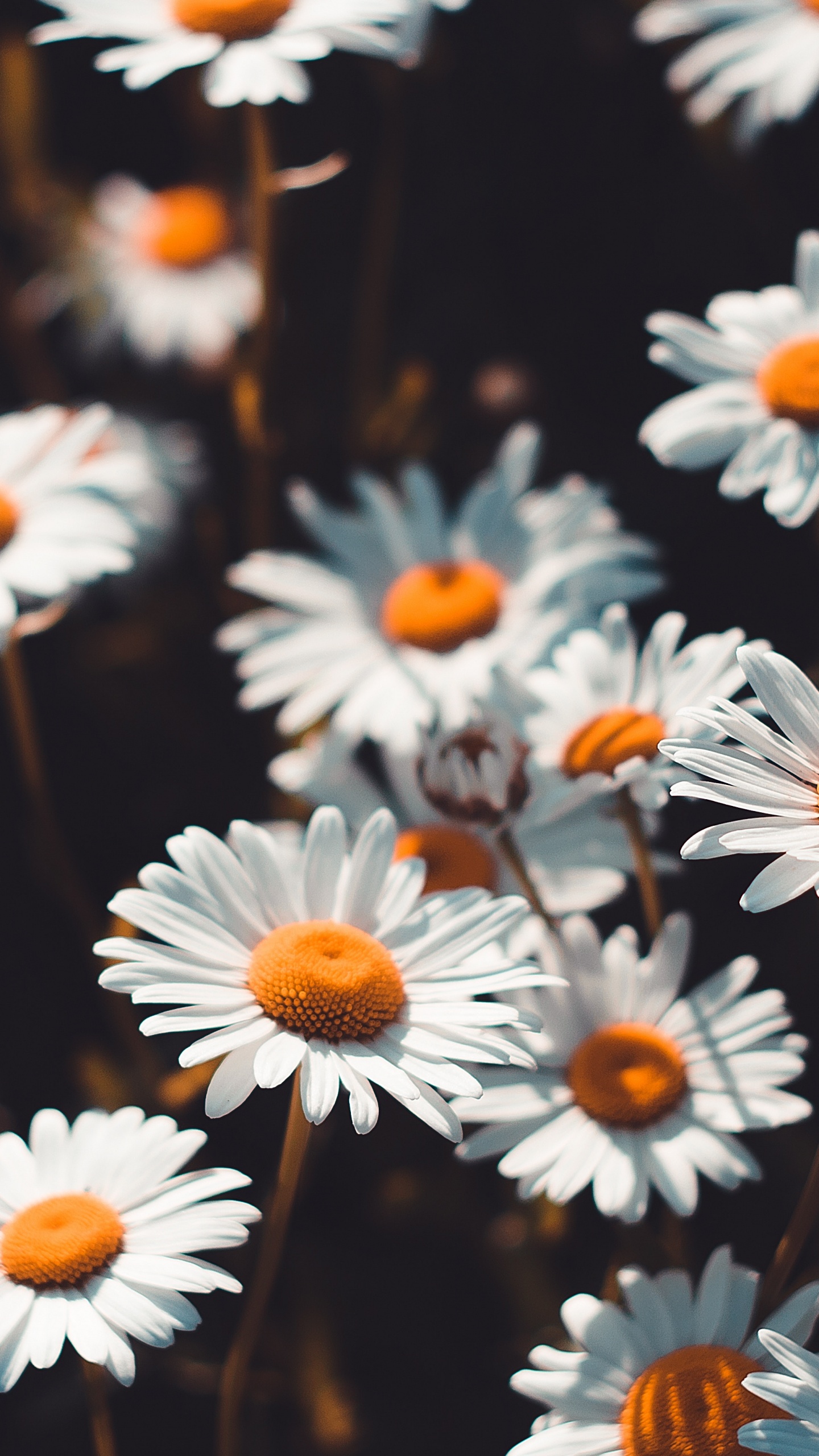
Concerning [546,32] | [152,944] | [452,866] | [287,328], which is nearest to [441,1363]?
[452,866]

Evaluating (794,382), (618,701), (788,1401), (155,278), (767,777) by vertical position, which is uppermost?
(155,278)

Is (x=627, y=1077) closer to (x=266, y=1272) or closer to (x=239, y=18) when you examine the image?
(x=266, y=1272)

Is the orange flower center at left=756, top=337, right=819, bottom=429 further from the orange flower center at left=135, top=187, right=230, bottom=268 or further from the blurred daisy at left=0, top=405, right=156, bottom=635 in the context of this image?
the orange flower center at left=135, top=187, right=230, bottom=268

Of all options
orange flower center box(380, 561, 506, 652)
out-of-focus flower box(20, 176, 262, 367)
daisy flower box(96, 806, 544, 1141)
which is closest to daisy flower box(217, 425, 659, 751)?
orange flower center box(380, 561, 506, 652)

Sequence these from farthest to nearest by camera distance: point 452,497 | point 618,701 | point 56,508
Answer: point 452,497 < point 56,508 < point 618,701

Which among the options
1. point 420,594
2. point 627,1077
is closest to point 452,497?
point 420,594
